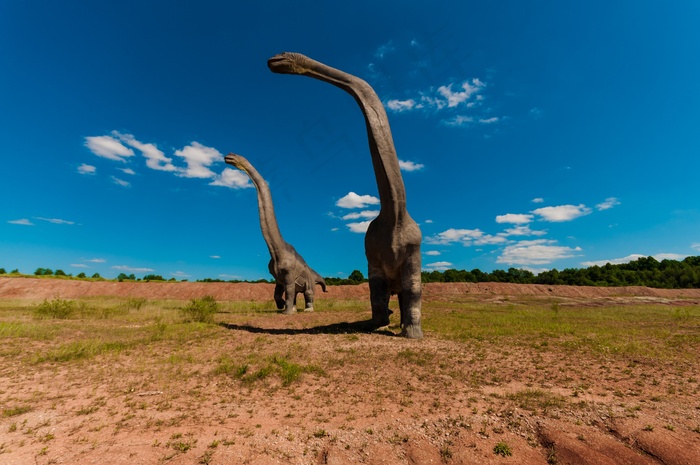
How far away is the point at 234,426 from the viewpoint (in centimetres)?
377

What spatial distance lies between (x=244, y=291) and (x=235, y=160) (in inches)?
1054

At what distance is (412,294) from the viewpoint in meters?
8.14

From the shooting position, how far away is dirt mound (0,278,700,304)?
104 feet

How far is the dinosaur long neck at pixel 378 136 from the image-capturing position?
7.72 meters

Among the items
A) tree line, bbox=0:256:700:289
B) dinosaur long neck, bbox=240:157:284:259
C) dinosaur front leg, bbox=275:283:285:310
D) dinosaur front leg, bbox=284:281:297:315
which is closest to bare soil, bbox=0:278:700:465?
dinosaur long neck, bbox=240:157:284:259

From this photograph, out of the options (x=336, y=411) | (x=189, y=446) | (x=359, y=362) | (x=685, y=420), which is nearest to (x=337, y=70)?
(x=359, y=362)

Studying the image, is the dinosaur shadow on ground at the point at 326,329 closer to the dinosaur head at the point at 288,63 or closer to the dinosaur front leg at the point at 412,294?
the dinosaur front leg at the point at 412,294

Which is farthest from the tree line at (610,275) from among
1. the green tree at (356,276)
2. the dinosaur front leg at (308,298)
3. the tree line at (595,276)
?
the dinosaur front leg at (308,298)

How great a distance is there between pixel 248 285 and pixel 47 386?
34677 millimetres

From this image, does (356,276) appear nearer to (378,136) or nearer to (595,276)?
(595,276)

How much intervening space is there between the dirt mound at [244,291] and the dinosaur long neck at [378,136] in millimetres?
25802

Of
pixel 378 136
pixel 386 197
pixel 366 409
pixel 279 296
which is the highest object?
pixel 378 136

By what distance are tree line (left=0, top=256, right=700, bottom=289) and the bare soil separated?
132ft

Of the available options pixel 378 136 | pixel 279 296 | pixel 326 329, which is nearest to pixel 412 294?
pixel 326 329
